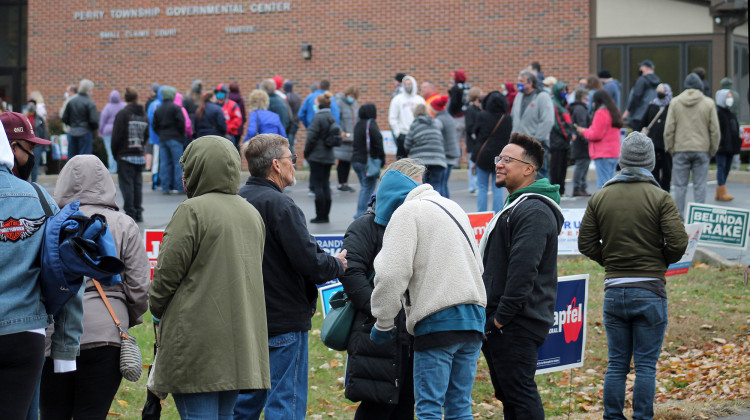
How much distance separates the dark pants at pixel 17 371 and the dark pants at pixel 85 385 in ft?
2.93

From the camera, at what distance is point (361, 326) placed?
218 inches

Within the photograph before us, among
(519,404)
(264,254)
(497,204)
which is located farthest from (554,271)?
(497,204)

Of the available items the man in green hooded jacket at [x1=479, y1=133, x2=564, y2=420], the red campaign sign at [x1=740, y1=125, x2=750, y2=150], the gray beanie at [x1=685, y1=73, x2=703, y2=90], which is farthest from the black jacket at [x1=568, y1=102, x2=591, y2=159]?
the man in green hooded jacket at [x1=479, y1=133, x2=564, y2=420]

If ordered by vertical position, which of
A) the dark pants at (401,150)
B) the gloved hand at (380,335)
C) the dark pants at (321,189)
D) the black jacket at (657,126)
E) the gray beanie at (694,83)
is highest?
the gray beanie at (694,83)

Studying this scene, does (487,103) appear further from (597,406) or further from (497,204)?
(597,406)

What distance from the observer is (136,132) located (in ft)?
46.7

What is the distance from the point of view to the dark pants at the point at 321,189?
13836 millimetres

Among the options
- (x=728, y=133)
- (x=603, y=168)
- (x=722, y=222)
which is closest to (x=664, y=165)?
(x=603, y=168)

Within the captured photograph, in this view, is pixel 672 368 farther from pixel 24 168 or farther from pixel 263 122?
pixel 263 122

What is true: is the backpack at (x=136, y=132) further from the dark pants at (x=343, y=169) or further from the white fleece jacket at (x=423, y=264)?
the white fleece jacket at (x=423, y=264)

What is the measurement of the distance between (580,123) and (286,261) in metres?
12.0

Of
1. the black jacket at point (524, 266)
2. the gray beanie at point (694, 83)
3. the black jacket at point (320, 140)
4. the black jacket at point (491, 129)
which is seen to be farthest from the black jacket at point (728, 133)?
the black jacket at point (524, 266)

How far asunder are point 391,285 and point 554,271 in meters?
1.23

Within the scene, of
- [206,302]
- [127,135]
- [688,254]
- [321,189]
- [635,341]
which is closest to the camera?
[206,302]
